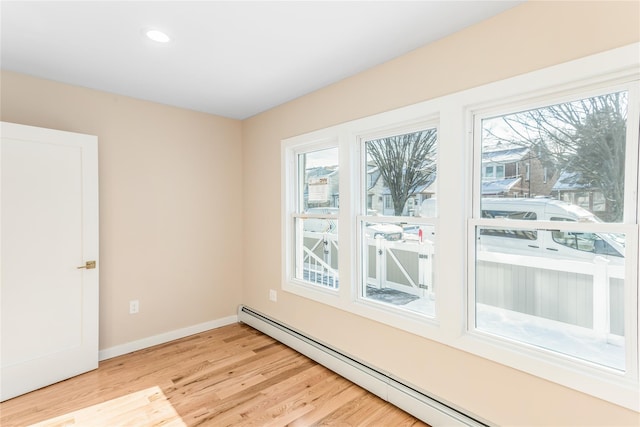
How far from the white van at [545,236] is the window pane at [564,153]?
0.04 meters

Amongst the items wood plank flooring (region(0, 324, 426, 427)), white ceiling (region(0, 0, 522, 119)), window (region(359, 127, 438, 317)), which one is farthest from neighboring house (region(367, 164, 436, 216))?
wood plank flooring (region(0, 324, 426, 427))

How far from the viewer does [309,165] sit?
124 inches

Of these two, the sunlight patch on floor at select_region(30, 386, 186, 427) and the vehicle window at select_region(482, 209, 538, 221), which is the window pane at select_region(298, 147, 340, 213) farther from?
the sunlight patch on floor at select_region(30, 386, 186, 427)

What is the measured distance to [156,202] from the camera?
3205 millimetres

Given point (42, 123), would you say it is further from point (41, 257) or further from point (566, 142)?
point (566, 142)

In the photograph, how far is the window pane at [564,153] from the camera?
1471mm

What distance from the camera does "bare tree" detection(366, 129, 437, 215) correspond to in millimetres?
2189

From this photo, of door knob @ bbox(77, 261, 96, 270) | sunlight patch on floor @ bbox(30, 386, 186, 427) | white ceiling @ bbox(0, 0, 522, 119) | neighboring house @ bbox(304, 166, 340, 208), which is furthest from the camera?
neighboring house @ bbox(304, 166, 340, 208)

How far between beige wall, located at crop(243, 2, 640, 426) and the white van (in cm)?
67

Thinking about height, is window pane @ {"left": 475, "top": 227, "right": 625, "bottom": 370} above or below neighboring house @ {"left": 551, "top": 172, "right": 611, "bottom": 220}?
below

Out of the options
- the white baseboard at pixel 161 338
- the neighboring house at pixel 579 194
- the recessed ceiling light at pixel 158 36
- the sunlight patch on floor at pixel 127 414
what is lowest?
the sunlight patch on floor at pixel 127 414

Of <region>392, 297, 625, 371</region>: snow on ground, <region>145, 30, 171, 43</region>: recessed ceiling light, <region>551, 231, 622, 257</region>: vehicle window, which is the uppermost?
<region>145, 30, 171, 43</region>: recessed ceiling light

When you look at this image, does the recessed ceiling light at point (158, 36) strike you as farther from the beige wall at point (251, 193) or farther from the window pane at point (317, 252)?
the window pane at point (317, 252)

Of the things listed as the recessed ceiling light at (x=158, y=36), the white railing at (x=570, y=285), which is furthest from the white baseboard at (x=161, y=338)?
the white railing at (x=570, y=285)
